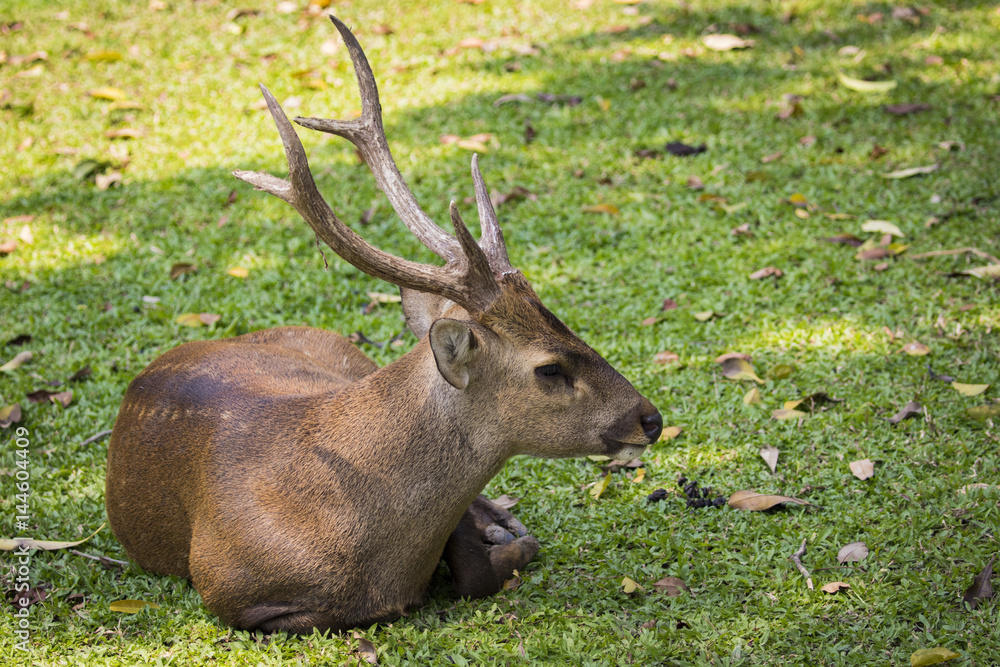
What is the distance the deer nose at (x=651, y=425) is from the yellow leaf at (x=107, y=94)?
6.57 m

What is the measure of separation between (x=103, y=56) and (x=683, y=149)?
5449 mm

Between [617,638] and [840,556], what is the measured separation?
947mm

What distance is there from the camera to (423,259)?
19.1 ft

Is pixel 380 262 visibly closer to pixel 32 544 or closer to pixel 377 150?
pixel 377 150

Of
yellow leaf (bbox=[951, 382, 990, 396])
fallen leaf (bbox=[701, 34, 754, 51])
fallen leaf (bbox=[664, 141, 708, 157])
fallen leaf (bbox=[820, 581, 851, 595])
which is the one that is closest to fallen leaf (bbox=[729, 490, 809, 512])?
fallen leaf (bbox=[820, 581, 851, 595])

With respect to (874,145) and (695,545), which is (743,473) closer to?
(695,545)

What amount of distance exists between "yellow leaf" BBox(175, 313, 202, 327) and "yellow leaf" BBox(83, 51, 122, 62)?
4.24 m

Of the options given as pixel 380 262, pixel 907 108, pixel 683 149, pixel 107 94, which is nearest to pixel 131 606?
pixel 380 262

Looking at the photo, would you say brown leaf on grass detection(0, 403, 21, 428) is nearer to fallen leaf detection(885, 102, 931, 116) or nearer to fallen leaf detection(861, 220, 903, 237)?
fallen leaf detection(861, 220, 903, 237)

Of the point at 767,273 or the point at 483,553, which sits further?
the point at 767,273

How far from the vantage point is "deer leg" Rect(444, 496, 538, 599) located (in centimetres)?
333

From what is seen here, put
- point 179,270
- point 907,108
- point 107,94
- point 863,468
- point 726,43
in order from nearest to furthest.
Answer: point 863,468 < point 179,270 < point 907,108 < point 107,94 < point 726,43

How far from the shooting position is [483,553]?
3.37 metres

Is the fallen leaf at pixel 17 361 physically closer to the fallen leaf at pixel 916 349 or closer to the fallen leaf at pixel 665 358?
the fallen leaf at pixel 665 358
